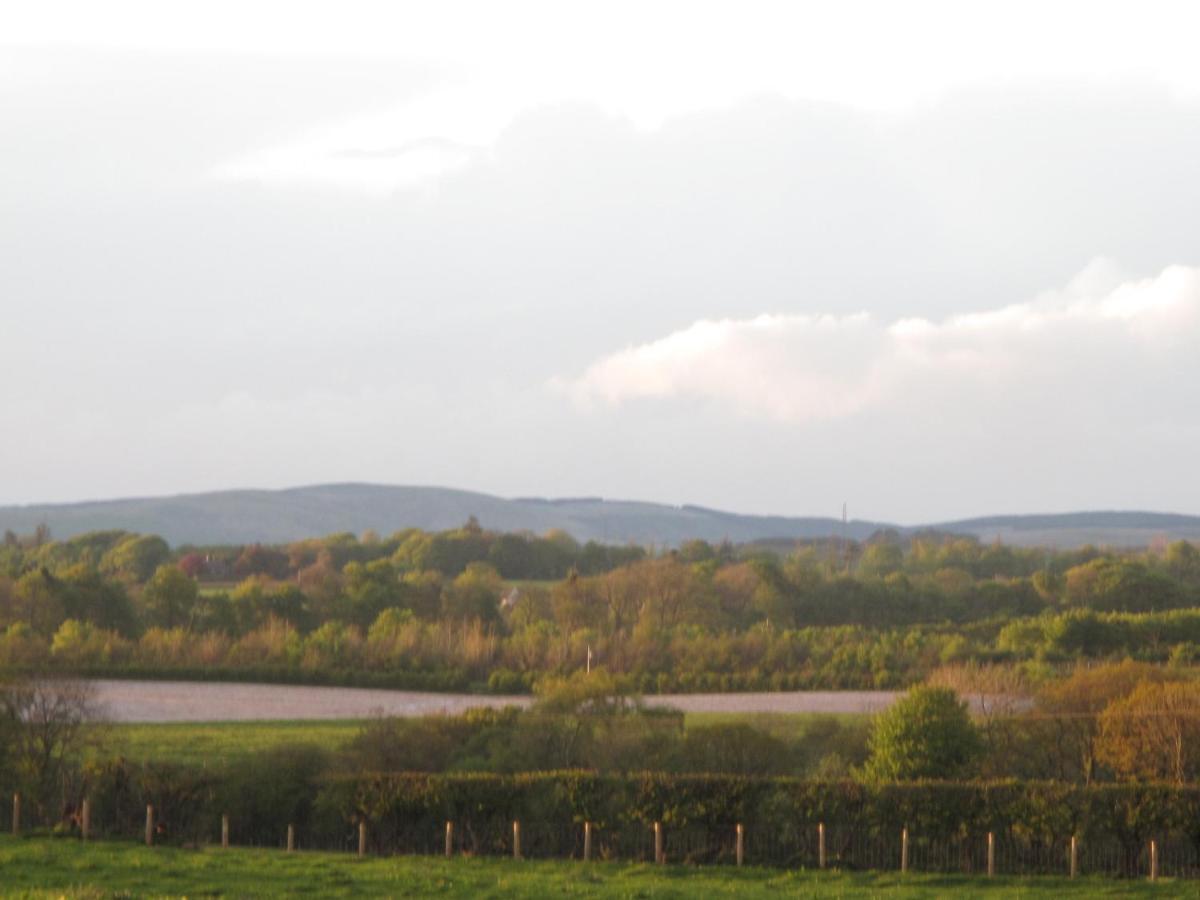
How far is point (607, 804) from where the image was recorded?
111 feet

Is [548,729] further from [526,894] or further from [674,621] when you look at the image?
[674,621]

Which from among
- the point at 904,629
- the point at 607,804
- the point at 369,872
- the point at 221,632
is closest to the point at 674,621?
the point at 904,629

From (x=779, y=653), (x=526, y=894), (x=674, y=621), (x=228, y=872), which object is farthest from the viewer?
(x=674, y=621)

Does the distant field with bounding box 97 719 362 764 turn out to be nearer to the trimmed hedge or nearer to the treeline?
the trimmed hedge

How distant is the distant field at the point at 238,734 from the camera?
4334 cm

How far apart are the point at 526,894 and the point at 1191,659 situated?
52.9m

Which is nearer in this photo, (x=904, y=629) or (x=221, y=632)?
(x=221, y=632)

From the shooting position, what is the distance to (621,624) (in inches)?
3563

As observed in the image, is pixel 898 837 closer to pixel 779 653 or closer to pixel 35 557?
pixel 779 653

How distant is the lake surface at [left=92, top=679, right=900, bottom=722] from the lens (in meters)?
61.2

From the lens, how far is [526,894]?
24.7m

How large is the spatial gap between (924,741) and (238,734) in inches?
991

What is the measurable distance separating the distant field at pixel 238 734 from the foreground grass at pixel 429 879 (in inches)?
409

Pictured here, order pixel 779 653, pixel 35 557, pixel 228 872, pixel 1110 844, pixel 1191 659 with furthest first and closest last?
pixel 35 557
pixel 779 653
pixel 1191 659
pixel 1110 844
pixel 228 872
